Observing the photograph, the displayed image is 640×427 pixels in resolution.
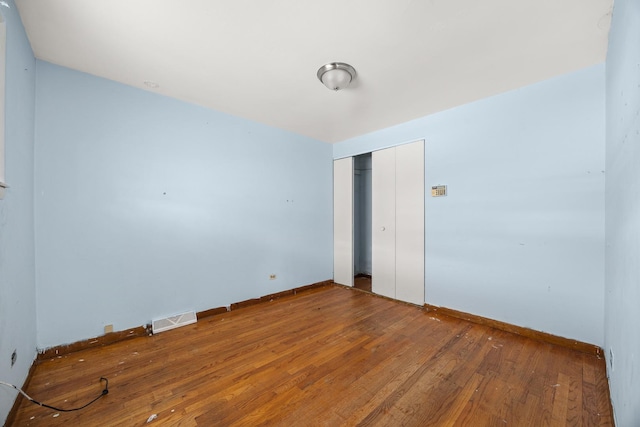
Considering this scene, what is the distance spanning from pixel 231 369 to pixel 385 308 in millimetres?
2066

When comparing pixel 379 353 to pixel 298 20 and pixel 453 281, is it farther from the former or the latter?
pixel 298 20

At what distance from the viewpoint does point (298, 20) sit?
1.65 m

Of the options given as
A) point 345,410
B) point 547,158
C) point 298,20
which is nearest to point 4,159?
point 298,20

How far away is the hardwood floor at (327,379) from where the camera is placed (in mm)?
1502

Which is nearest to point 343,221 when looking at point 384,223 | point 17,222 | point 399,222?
point 384,223

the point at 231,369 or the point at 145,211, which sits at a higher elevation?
the point at 145,211

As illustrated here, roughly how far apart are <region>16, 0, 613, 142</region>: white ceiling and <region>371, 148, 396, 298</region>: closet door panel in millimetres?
1116

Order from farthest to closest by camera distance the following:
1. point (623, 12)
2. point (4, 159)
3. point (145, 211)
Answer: point (145, 211) < point (4, 159) < point (623, 12)

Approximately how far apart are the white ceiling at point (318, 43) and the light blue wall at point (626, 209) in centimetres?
45

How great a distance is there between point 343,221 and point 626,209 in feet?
10.9

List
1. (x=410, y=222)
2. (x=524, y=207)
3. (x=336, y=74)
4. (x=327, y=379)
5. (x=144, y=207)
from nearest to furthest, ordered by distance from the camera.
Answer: (x=327, y=379) < (x=336, y=74) < (x=524, y=207) < (x=144, y=207) < (x=410, y=222)

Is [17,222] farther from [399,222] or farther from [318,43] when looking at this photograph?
[399,222]

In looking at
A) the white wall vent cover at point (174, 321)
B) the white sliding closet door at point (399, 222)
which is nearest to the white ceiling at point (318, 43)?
the white sliding closet door at point (399, 222)

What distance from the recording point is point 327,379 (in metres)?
1.84
